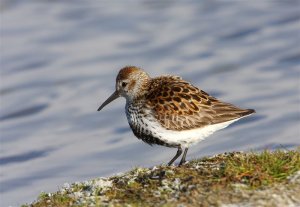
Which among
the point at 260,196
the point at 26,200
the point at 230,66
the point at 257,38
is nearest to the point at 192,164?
the point at 260,196

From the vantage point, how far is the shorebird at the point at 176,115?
Result: 11320 millimetres

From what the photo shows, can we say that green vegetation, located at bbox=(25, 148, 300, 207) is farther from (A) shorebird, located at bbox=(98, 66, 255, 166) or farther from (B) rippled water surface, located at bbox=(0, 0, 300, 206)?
(B) rippled water surface, located at bbox=(0, 0, 300, 206)

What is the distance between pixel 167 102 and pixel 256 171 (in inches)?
86.6

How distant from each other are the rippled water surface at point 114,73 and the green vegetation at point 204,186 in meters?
6.03

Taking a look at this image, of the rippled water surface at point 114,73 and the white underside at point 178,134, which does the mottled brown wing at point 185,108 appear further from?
the rippled water surface at point 114,73

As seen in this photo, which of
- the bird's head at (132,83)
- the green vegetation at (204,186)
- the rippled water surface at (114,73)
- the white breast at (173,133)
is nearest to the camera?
the green vegetation at (204,186)

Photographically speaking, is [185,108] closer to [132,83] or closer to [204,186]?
[132,83]

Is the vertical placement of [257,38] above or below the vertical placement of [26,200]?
above

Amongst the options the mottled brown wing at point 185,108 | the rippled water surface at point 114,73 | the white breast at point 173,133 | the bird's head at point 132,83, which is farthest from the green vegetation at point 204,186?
the rippled water surface at point 114,73

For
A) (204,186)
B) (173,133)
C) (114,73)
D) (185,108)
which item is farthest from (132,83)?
(114,73)

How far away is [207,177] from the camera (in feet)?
32.0

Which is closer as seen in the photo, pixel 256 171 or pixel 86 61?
pixel 256 171

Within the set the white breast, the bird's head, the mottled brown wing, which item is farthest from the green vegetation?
the bird's head

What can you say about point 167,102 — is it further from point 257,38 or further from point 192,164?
point 257,38
